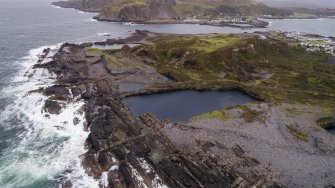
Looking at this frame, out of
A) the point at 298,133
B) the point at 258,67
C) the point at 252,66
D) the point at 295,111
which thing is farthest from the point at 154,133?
the point at 258,67

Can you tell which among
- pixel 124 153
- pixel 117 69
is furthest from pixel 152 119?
pixel 117 69

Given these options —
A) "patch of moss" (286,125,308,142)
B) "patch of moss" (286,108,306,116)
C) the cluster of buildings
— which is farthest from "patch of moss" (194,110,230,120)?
the cluster of buildings

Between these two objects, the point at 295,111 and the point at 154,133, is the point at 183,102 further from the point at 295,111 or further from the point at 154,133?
the point at 295,111

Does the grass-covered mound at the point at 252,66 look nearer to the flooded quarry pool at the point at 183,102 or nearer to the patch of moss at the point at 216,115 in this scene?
the flooded quarry pool at the point at 183,102

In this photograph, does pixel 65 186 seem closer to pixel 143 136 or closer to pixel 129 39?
pixel 143 136

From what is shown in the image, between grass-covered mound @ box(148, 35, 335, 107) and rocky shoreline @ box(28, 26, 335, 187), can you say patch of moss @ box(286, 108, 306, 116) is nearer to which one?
rocky shoreline @ box(28, 26, 335, 187)

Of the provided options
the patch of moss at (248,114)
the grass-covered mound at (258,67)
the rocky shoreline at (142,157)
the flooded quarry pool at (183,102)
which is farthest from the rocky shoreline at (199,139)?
the flooded quarry pool at (183,102)

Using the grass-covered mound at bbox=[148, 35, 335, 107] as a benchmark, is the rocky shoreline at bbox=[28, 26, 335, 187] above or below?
below
